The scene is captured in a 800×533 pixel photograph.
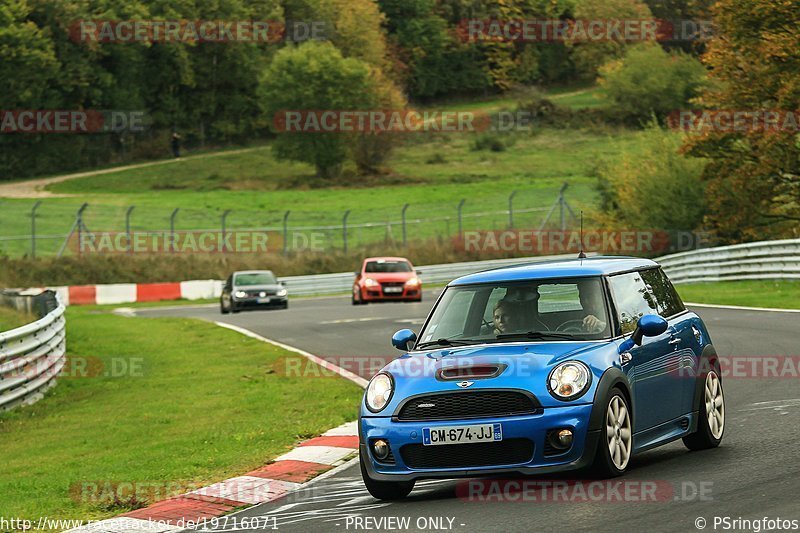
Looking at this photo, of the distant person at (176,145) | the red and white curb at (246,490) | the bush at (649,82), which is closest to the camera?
the red and white curb at (246,490)

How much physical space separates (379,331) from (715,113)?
55.5ft

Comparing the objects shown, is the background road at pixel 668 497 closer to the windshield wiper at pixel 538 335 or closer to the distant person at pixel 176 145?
the windshield wiper at pixel 538 335

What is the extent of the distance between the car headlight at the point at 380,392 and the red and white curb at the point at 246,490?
1175mm

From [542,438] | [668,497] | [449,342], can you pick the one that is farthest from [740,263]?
[668,497]

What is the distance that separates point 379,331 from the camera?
2522 centimetres

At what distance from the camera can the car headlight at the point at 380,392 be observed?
8.82 metres

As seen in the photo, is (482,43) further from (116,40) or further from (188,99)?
(116,40)

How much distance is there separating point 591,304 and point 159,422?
7.25 m

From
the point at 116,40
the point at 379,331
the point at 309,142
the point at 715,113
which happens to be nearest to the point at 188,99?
the point at 116,40

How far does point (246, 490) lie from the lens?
9836mm

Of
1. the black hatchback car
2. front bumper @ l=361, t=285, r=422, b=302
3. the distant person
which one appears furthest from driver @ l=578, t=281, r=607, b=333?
the distant person

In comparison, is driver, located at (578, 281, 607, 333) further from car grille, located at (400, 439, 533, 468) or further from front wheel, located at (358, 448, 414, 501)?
front wheel, located at (358, 448, 414, 501)

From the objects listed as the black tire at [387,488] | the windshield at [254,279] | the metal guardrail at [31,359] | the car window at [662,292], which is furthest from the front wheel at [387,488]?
the windshield at [254,279]

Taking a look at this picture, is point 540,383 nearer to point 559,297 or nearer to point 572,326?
point 572,326
